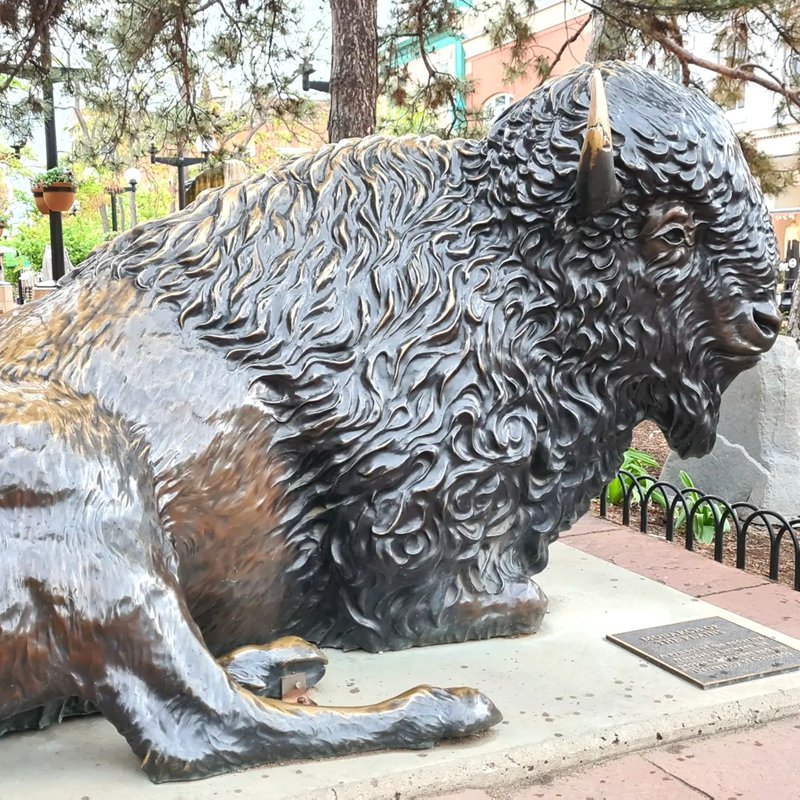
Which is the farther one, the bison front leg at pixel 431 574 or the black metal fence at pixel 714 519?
the black metal fence at pixel 714 519

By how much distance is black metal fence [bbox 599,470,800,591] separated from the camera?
470 cm

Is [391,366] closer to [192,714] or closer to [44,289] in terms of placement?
[192,714]

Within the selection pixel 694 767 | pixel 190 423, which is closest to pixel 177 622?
pixel 190 423

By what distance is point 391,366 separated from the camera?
277 centimetres

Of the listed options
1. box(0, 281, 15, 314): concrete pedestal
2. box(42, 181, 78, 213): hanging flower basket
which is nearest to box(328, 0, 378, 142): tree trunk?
box(42, 181, 78, 213): hanging flower basket

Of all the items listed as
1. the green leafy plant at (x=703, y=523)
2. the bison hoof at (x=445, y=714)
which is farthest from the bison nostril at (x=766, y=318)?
the green leafy plant at (x=703, y=523)

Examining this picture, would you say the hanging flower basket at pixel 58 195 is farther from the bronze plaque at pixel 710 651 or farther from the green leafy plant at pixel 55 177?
the bronze plaque at pixel 710 651

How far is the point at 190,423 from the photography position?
256 centimetres

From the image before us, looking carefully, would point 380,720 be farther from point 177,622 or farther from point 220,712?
point 177,622

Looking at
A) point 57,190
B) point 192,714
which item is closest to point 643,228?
point 192,714

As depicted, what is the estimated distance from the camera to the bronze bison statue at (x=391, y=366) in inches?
98.5

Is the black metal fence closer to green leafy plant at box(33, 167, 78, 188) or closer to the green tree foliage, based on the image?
the green tree foliage

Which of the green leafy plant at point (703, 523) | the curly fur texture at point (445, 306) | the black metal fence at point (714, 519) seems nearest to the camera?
the curly fur texture at point (445, 306)

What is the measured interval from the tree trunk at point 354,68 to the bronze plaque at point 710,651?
5031 mm
